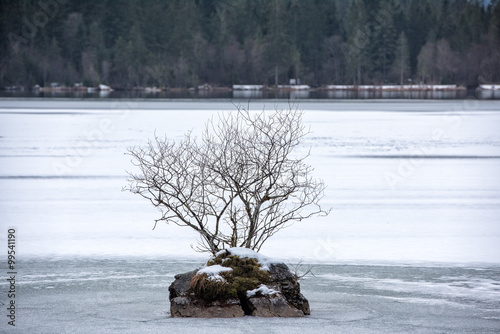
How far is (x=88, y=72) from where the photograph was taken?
449ft

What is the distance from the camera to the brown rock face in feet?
31.4

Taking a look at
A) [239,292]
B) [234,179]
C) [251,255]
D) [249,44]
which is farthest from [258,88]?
[239,292]

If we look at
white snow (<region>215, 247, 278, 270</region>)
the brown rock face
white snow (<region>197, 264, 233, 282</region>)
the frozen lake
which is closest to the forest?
the frozen lake

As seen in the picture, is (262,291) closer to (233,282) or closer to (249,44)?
(233,282)

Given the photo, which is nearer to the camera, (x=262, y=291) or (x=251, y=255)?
(x=262, y=291)

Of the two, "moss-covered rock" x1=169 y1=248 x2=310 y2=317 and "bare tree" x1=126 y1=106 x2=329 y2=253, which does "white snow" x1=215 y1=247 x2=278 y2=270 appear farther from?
"bare tree" x1=126 y1=106 x2=329 y2=253

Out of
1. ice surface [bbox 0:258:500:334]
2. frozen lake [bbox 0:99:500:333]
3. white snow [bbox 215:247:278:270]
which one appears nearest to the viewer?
ice surface [bbox 0:258:500:334]

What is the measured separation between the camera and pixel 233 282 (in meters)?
9.60

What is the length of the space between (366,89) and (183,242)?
12237 centimetres

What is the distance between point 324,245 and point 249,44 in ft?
447

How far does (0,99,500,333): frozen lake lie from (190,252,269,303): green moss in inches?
16.2

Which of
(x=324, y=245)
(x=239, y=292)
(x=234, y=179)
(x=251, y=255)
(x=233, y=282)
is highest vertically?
(x=234, y=179)

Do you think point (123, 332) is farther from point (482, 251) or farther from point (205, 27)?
point (205, 27)

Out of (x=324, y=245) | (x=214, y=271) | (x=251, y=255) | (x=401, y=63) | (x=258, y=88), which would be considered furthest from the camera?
(x=258, y=88)
